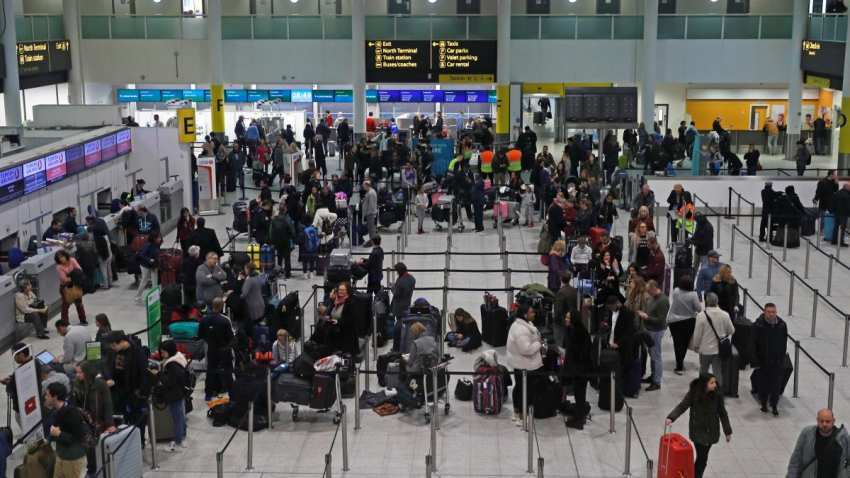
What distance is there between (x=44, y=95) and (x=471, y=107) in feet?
50.1

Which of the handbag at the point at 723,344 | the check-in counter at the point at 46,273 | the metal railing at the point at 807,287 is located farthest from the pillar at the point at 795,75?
the check-in counter at the point at 46,273

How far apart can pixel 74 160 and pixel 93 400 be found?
11.9 meters

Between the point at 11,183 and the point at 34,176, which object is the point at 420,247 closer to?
the point at 34,176

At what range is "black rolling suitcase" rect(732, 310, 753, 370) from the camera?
14.1 meters

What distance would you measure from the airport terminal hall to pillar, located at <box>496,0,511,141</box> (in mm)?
92

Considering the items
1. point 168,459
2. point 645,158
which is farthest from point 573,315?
point 645,158

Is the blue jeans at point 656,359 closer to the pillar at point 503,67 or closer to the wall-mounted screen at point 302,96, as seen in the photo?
the pillar at point 503,67

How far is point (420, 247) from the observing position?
77.8 feet

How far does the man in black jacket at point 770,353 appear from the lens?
13.4 metres

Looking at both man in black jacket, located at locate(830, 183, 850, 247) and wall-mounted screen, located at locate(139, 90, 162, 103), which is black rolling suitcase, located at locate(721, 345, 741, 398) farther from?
wall-mounted screen, located at locate(139, 90, 162, 103)

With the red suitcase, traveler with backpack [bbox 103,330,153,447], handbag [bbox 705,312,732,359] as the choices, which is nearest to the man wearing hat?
handbag [bbox 705,312,732,359]

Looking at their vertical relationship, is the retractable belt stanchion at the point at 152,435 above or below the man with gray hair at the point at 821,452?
below

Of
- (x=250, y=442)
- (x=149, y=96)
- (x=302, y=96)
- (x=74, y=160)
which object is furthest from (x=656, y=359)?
(x=149, y=96)

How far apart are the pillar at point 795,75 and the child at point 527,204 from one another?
14.2m
